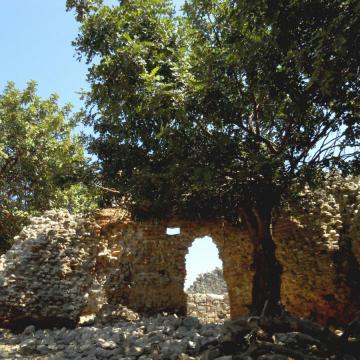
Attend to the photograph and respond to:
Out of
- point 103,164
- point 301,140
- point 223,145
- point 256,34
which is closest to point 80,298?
point 103,164

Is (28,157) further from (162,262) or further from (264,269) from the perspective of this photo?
(264,269)

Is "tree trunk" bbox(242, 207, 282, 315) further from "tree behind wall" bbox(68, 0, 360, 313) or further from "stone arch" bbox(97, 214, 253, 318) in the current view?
"stone arch" bbox(97, 214, 253, 318)

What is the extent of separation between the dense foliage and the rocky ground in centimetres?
1183

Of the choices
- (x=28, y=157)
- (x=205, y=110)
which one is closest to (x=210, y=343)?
(x=205, y=110)

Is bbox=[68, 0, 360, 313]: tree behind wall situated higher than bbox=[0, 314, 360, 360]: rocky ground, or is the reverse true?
bbox=[68, 0, 360, 313]: tree behind wall

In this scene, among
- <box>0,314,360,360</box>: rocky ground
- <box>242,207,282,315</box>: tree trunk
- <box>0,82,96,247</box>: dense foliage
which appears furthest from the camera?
<box>0,82,96,247</box>: dense foliage

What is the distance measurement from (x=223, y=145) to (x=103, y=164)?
352 cm

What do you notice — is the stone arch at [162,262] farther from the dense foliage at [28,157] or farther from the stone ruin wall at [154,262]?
the dense foliage at [28,157]

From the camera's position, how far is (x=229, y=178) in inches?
342

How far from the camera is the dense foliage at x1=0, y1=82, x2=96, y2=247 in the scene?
1888 cm

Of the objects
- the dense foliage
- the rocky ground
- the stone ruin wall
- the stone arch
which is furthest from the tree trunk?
the dense foliage

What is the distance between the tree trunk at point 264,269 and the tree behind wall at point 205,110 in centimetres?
2

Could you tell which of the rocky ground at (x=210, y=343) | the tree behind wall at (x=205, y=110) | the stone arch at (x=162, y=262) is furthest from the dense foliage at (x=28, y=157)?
the rocky ground at (x=210, y=343)

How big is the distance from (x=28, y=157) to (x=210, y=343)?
16.3 metres
